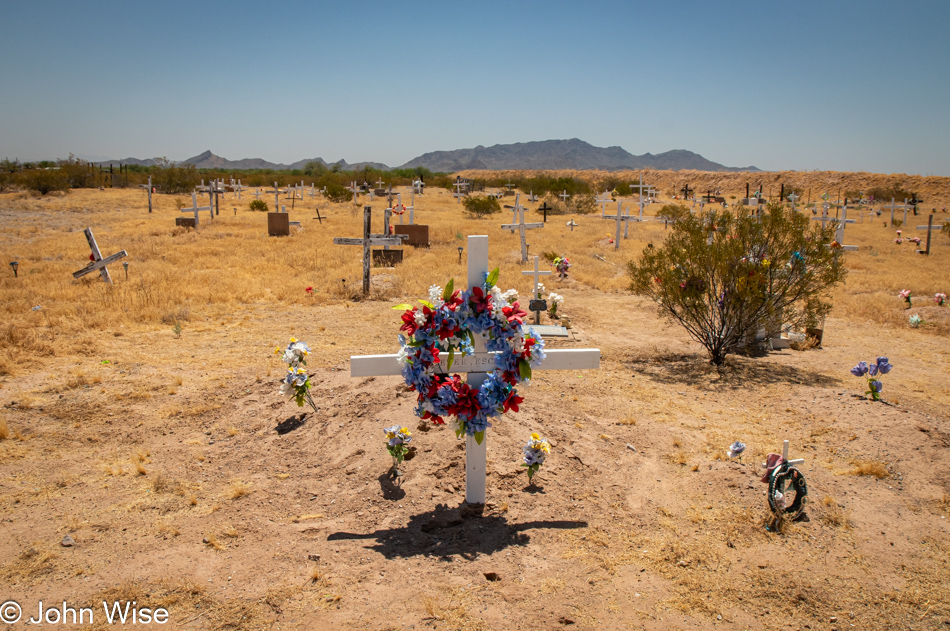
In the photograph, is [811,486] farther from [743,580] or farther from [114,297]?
[114,297]

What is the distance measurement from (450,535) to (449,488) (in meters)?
0.58

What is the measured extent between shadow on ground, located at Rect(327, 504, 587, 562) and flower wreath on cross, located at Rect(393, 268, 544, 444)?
0.59 meters

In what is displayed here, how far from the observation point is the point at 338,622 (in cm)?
274

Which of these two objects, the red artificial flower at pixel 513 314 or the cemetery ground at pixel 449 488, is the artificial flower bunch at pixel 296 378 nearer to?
the cemetery ground at pixel 449 488

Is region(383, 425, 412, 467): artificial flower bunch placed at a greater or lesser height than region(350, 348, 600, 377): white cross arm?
lesser

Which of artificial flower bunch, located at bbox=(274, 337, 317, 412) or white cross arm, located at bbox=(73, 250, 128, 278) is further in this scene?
white cross arm, located at bbox=(73, 250, 128, 278)

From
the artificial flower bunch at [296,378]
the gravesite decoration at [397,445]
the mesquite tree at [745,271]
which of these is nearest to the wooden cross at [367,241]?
the mesquite tree at [745,271]

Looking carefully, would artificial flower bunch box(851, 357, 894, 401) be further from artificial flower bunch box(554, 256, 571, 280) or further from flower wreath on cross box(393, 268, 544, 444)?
artificial flower bunch box(554, 256, 571, 280)

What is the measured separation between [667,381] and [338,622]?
18.1 feet

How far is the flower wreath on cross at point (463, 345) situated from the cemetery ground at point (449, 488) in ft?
2.57

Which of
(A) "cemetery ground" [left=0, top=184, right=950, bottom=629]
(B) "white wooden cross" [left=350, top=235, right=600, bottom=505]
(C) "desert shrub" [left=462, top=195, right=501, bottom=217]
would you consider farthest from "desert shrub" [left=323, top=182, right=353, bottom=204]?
(B) "white wooden cross" [left=350, top=235, right=600, bottom=505]

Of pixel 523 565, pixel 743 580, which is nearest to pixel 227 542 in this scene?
pixel 523 565

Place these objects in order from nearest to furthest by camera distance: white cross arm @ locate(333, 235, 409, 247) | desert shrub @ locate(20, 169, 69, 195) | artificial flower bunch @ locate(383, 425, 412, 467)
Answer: artificial flower bunch @ locate(383, 425, 412, 467) → white cross arm @ locate(333, 235, 409, 247) → desert shrub @ locate(20, 169, 69, 195)

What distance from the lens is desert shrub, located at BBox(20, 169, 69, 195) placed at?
33812 mm
